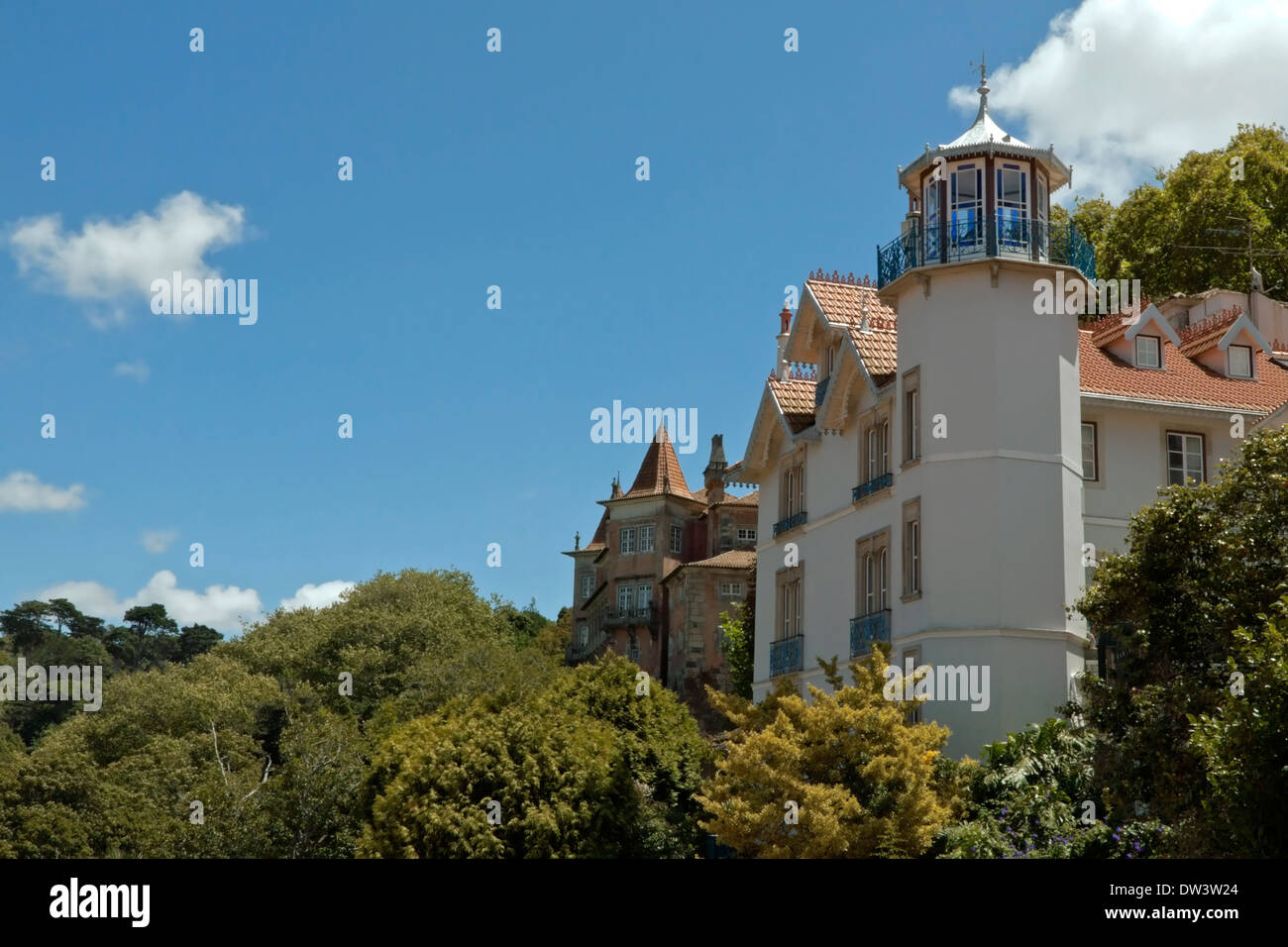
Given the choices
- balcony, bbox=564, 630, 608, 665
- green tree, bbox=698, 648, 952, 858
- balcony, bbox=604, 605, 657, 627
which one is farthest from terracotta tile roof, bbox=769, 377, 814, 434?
balcony, bbox=564, 630, 608, 665

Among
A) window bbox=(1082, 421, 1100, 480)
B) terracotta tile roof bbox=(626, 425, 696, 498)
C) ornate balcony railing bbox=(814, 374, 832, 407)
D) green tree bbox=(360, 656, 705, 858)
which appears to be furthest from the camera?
terracotta tile roof bbox=(626, 425, 696, 498)

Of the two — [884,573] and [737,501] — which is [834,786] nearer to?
[884,573]

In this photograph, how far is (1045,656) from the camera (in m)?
31.8

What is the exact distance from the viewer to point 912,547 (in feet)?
111

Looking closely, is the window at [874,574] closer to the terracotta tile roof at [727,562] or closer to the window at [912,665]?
the window at [912,665]

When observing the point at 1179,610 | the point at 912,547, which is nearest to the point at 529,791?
the point at 912,547

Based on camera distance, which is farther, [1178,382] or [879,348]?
[879,348]

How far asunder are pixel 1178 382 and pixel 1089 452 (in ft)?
12.4

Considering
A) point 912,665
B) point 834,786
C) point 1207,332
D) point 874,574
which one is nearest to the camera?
point 834,786

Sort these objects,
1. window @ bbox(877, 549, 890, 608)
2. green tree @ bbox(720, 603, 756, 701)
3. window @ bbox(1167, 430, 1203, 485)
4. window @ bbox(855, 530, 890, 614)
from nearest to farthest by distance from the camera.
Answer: window @ bbox(877, 549, 890, 608) < window @ bbox(855, 530, 890, 614) < window @ bbox(1167, 430, 1203, 485) < green tree @ bbox(720, 603, 756, 701)

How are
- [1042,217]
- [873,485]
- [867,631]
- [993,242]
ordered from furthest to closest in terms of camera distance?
[873,485] < [867,631] < [1042,217] < [993,242]

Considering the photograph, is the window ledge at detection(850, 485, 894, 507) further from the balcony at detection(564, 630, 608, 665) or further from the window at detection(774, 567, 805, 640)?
the balcony at detection(564, 630, 608, 665)

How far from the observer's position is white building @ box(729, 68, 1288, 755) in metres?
32.0

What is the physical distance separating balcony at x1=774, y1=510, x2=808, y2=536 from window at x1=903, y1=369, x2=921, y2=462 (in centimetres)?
592
